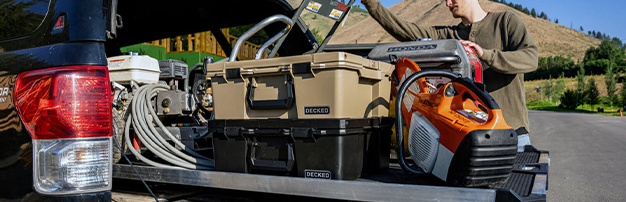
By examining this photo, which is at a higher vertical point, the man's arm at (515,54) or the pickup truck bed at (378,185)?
the man's arm at (515,54)

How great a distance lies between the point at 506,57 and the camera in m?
2.98

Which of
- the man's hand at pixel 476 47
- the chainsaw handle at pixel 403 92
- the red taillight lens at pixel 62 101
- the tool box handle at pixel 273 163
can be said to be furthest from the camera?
the man's hand at pixel 476 47

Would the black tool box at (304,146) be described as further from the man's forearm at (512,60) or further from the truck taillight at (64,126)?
the man's forearm at (512,60)

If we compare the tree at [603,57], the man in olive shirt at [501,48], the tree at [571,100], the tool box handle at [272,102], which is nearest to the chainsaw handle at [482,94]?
the tool box handle at [272,102]

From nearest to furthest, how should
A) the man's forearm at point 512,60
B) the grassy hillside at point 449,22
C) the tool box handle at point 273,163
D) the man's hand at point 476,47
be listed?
Result: 1. the tool box handle at point 273,163
2. the man's hand at point 476,47
3. the man's forearm at point 512,60
4. the grassy hillside at point 449,22

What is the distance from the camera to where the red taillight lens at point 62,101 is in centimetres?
186

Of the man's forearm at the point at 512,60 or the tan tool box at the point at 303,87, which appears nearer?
the tan tool box at the point at 303,87

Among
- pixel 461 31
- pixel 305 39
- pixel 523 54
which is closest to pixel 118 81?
pixel 305 39

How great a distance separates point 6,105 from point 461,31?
306cm

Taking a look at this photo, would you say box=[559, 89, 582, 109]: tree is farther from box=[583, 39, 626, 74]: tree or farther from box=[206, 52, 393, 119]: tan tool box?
box=[206, 52, 393, 119]: tan tool box

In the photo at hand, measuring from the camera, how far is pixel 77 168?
1872 mm

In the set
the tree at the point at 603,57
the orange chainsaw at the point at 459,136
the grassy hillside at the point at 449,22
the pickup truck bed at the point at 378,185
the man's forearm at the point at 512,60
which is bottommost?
the pickup truck bed at the point at 378,185

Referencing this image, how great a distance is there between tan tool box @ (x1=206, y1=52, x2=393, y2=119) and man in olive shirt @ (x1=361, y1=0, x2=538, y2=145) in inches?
32.1

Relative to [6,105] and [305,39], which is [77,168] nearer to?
[6,105]
